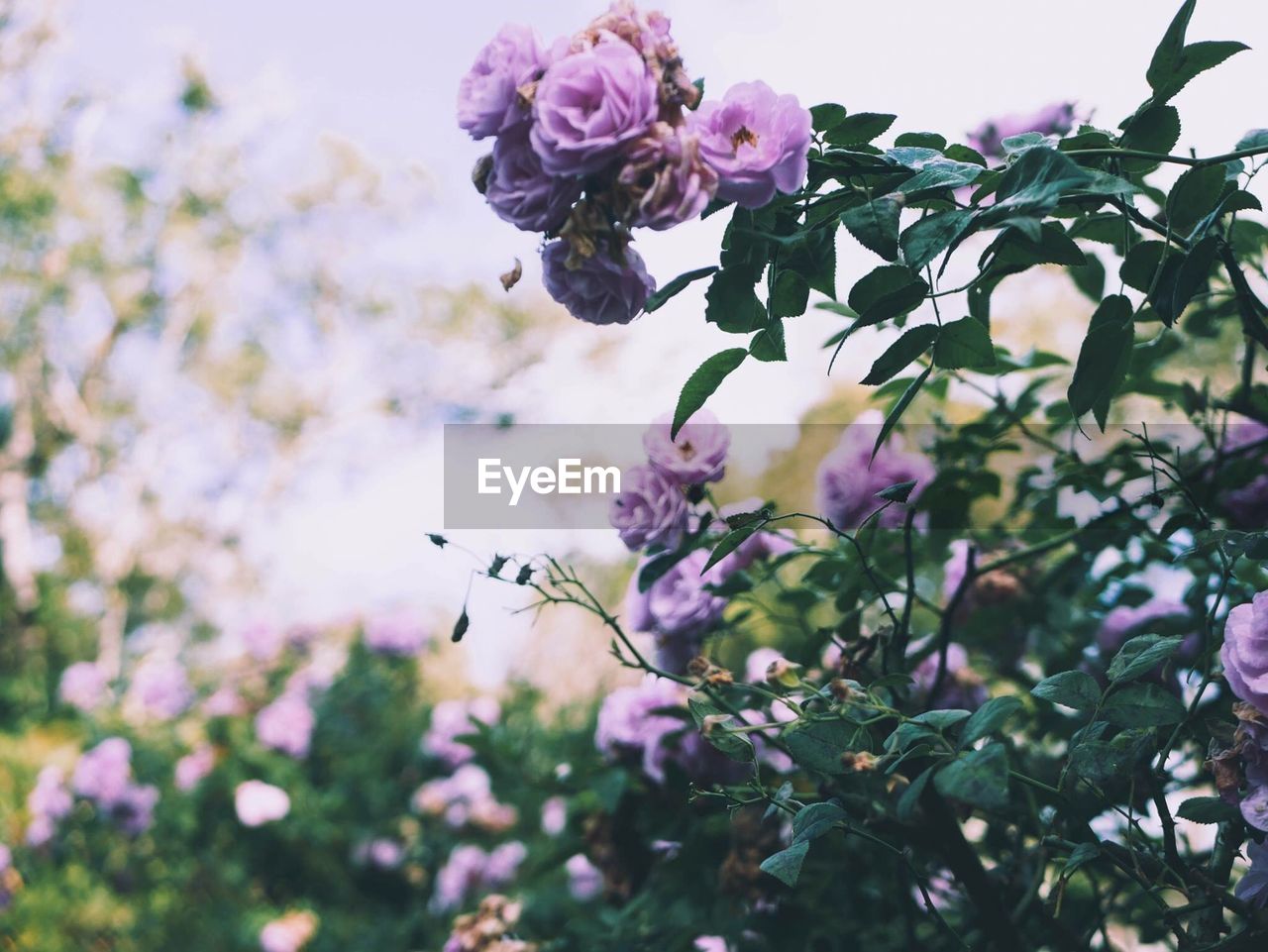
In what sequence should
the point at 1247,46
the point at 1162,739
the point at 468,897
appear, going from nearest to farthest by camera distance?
the point at 1247,46 → the point at 1162,739 → the point at 468,897

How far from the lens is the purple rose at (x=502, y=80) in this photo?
509mm

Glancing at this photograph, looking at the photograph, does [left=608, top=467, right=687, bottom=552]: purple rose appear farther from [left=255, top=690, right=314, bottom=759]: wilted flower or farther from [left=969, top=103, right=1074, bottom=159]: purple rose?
[left=255, top=690, right=314, bottom=759]: wilted flower

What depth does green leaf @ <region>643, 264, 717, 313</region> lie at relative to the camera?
1.77 ft

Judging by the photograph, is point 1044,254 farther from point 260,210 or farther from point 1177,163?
point 260,210

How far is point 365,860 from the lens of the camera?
244 centimetres

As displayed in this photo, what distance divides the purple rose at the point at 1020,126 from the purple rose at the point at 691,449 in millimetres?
462

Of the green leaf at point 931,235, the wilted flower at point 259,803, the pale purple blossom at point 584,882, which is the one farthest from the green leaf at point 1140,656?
the wilted flower at point 259,803

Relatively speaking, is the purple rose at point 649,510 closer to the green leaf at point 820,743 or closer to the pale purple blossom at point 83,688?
the green leaf at point 820,743

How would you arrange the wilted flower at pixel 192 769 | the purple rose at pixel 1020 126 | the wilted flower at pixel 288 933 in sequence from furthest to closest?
1. the wilted flower at pixel 192 769
2. the wilted flower at pixel 288 933
3. the purple rose at pixel 1020 126

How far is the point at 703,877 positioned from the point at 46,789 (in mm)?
2219

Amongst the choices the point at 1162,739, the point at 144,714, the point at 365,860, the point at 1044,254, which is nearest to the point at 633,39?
the point at 1044,254

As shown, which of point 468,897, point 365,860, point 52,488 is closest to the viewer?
point 468,897

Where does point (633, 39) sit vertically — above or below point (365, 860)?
above

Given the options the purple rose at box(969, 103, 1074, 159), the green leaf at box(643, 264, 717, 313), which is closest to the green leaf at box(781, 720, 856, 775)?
the green leaf at box(643, 264, 717, 313)
